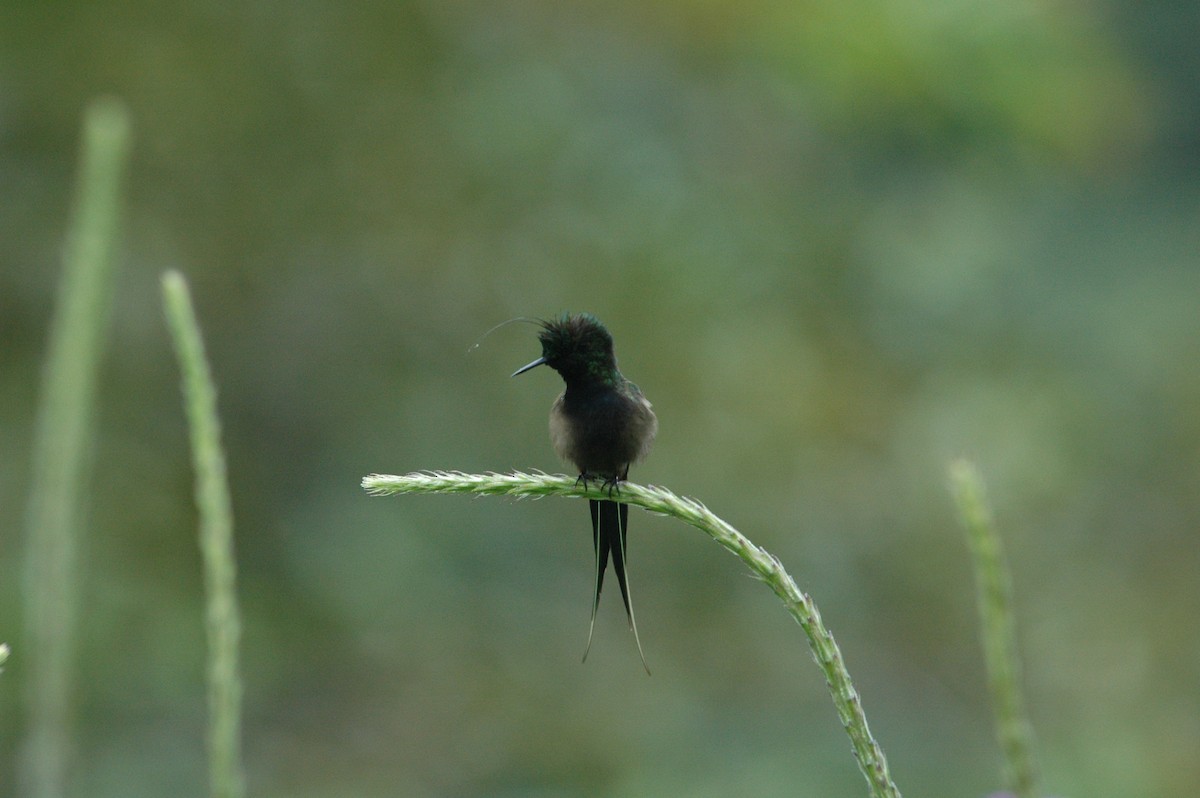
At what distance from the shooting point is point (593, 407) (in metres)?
2.65

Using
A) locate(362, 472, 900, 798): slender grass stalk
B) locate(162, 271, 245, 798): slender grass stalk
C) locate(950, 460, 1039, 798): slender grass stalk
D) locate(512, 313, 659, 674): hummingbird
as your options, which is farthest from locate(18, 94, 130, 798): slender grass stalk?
locate(950, 460, 1039, 798): slender grass stalk

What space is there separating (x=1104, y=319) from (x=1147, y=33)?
4.98m

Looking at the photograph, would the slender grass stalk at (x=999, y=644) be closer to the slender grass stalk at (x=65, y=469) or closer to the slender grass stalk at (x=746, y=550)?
the slender grass stalk at (x=746, y=550)

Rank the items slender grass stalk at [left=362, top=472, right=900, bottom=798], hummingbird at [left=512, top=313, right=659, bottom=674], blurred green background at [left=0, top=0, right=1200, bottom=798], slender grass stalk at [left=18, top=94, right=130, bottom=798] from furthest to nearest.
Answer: blurred green background at [left=0, top=0, right=1200, bottom=798] < hummingbird at [left=512, top=313, right=659, bottom=674] < slender grass stalk at [left=18, top=94, right=130, bottom=798] < slender grass stalk at [left=362, top=472, right=900, bottom=798]

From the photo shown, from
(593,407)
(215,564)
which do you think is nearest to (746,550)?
(215,564)

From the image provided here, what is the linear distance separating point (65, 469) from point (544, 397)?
512 cm

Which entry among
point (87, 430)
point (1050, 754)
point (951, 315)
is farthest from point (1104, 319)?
point (87, 430)

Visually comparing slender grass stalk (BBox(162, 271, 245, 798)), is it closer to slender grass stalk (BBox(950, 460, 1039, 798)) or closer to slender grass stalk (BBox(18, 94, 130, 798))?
slender grass stalk (BBox(18, 94, 130, 798))

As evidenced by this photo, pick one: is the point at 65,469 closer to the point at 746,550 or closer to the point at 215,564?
the point at 215,564

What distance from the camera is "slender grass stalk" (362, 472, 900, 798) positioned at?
3.91ft

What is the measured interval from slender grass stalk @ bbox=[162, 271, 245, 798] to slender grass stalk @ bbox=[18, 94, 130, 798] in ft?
0.91

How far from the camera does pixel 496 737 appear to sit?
22.1 ft

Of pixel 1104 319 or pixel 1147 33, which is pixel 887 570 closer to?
pixel 1104 319

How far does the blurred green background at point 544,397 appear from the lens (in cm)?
597
